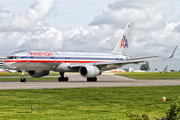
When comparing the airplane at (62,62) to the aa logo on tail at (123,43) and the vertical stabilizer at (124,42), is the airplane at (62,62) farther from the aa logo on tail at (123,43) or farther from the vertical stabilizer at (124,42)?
the aa logo on tail at (123,43)

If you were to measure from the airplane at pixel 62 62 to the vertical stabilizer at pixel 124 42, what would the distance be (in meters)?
0.95

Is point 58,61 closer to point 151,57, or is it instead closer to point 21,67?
point 21,67

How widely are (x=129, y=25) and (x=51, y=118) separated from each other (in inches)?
1722

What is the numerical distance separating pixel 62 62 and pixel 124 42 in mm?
13892

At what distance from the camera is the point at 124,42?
180 feet

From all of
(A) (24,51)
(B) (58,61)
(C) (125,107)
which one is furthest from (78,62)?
(C) (125,107)

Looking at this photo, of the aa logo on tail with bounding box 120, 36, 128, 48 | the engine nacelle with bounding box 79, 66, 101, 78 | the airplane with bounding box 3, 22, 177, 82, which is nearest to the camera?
the airplane with bounding box 3, 22, 177, 82

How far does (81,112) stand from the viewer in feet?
48.6

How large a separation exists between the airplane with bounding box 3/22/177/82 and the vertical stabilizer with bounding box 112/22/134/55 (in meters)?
0.95

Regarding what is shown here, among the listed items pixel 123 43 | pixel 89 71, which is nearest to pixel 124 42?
pixel 123 43

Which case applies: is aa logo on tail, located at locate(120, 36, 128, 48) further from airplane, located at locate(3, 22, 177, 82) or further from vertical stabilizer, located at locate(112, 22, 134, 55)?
airplane, located at locate(3, 22, 177, 82)

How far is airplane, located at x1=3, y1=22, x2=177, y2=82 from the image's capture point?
40.9 metres

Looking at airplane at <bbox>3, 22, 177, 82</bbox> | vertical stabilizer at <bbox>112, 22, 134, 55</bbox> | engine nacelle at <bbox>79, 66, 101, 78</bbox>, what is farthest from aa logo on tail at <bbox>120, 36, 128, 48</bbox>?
engine nacelle at <bbox>79, 66, 101, 78</bbox>

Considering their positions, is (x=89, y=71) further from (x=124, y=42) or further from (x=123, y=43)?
(x=124, y=42)
